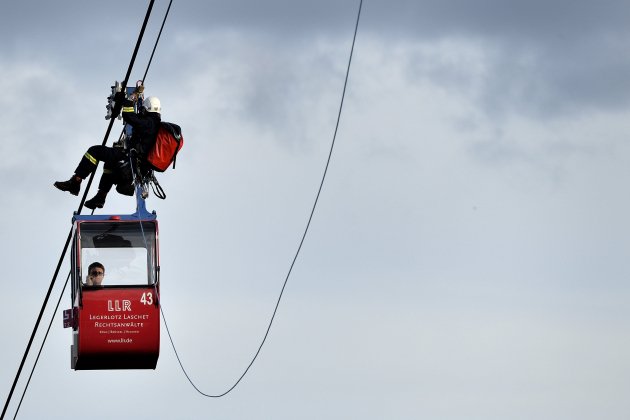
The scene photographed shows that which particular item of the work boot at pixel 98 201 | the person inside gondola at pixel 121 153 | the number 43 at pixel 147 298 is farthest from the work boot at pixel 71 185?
the number 43 at pixel 147 298

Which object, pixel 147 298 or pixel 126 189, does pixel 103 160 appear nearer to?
pixel 126 189

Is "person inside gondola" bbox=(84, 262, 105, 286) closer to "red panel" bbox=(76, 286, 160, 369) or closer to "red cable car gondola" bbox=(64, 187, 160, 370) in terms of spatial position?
"red cable car gondola" bbox=(64, 187, 160, 370)

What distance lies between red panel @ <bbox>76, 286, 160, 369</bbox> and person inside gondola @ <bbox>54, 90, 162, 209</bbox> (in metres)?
2.10

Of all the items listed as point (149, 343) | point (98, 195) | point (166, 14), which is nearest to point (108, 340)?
point (149, 343)

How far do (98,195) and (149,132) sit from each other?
1.73 meters

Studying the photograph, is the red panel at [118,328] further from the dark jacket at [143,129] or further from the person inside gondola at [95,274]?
the dark jacket at [143,129]

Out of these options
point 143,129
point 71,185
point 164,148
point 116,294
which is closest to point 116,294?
point 116,294

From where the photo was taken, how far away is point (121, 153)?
1224 inches

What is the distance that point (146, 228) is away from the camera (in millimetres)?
30562

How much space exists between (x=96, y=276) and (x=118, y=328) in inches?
36.6

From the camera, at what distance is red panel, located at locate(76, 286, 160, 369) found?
2984cm

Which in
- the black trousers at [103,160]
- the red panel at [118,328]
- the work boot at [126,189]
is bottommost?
the red panel at [118,328]

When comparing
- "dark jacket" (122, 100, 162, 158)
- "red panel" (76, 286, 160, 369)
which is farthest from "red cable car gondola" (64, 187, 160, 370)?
"dark jacket" (122, 100, 162, 158)

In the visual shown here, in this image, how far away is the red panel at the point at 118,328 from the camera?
29.8 metres
